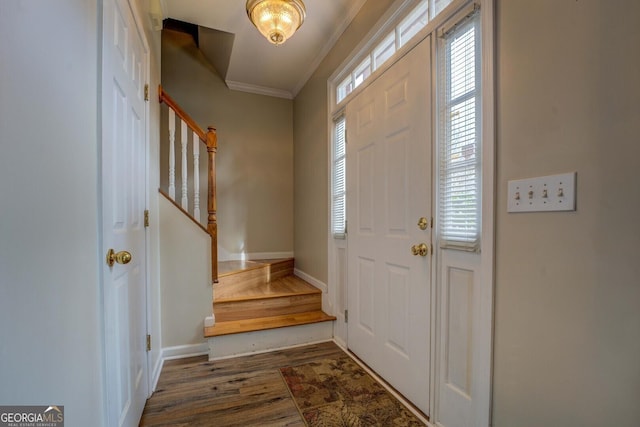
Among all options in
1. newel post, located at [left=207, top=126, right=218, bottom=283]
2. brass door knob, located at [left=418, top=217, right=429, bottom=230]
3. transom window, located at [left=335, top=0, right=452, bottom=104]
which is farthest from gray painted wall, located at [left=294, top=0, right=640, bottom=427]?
newel post, located at [left=207, top=126, right=218, bottom=283]

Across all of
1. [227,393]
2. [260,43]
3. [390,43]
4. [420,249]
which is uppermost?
[260,43]

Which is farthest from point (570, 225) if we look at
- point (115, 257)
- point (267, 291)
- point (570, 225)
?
point (267, 291)

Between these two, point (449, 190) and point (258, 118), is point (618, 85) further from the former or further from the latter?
point (258, 118)

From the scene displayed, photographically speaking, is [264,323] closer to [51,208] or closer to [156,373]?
[156,373]

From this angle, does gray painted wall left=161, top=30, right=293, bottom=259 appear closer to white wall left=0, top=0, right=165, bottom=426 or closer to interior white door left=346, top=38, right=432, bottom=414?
interior white door left=346, top=38, right=432, bottom=414

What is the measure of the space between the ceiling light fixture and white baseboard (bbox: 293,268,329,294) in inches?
81.9

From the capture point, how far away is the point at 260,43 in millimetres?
2654

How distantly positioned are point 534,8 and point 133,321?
215cm

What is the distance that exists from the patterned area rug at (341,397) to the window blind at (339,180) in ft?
3.39

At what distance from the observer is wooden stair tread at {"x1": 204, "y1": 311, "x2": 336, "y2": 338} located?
7.15 ft

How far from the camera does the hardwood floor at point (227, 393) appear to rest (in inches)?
59.2

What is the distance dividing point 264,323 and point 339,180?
1396 millimetres

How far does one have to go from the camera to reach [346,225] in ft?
7.48

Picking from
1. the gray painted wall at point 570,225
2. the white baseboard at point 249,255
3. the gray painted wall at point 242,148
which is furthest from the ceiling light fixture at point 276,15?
the white baseboard at point 249,255
